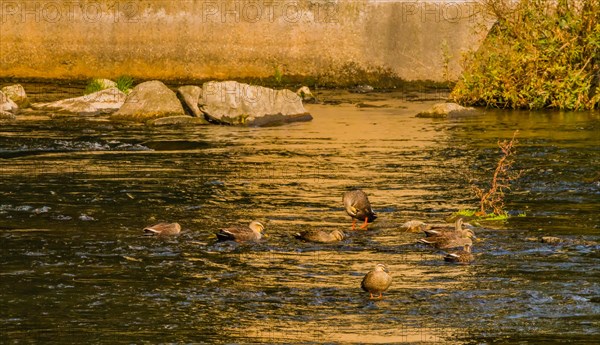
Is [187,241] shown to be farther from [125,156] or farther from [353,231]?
[125,156]

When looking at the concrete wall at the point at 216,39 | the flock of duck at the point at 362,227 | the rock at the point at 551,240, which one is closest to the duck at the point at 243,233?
the flock of duck at the point at 362,227

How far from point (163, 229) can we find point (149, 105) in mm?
14589

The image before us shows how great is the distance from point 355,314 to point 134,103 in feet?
61.6

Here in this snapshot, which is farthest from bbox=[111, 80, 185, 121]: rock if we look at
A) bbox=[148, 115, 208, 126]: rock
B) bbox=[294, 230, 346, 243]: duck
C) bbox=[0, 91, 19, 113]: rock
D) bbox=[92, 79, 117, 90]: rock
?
bbox=[294, 230, 346, 243]: duck

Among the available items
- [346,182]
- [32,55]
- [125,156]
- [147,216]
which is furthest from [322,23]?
[147,216]

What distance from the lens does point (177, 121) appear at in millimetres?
30219

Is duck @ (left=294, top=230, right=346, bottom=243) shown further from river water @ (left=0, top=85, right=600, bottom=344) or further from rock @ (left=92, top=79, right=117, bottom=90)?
rock @ (left=92, top=79, right=117, bottom=90)

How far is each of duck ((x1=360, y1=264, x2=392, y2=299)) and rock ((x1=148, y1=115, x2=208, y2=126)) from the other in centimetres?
1680

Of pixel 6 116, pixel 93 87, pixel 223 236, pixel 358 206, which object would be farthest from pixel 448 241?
pixel 93 87

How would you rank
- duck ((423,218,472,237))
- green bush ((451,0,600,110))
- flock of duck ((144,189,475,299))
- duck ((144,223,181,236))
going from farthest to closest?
1. green bush ((451,0,600,110))
2. duck ((144,223,181,236))
3. duck ((423,218,472,237))
4. flock of duck ((144,189,475,299))

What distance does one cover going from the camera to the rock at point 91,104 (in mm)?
31922

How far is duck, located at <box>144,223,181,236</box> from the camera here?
16.5m

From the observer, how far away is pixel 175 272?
1471cm

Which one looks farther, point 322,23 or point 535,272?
point 322,23
